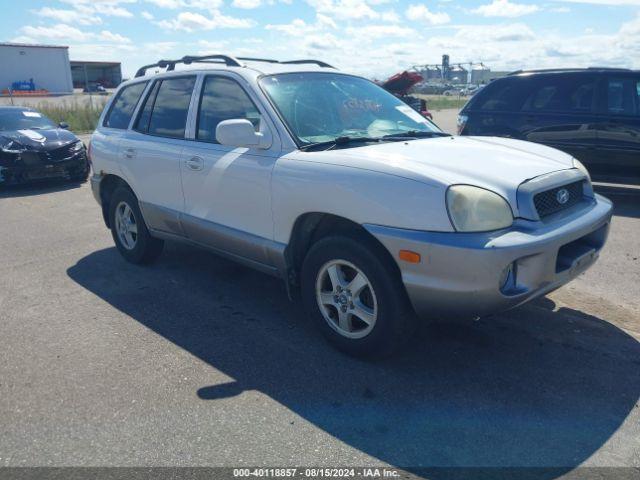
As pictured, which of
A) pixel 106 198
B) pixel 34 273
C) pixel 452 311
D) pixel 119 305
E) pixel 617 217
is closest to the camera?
pixel 452 311

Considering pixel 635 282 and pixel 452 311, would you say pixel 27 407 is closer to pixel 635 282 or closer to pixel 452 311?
pixel 452 311

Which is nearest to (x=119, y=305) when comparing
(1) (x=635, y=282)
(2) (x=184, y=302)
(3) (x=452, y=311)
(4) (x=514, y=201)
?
(2) (x=184, y=302)

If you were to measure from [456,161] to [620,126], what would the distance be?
5.50 m

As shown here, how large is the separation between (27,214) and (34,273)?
3211 mm

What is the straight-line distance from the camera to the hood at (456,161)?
3102 millimetres

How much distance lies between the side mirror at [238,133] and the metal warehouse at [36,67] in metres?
59.4

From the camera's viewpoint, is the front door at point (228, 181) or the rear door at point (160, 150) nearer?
the front door at point (228, 181)

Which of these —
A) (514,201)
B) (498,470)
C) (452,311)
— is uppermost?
(514,201)

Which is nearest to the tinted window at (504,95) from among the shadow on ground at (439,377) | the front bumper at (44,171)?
→ the shadow on ground at (439,377)

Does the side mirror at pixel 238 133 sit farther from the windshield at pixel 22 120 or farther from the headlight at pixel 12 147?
the windshield at pixel 22 120

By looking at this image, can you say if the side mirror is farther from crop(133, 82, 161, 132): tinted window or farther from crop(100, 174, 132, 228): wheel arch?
crop(100, 174, 132, 228): wheel arch

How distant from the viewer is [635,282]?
484 centimetres

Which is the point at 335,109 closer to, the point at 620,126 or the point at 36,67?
the point at 620,126

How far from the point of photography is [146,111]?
204 inches
